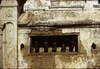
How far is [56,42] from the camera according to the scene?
7.39 m

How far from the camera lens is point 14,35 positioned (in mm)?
7234

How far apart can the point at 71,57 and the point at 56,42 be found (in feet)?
1.83

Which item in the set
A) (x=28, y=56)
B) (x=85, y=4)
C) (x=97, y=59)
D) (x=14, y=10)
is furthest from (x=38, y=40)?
(x=85, y=4)

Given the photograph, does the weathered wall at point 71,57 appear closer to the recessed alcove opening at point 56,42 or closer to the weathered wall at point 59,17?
the recessed alcove opening at point 56,42

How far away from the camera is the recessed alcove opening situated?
731cm

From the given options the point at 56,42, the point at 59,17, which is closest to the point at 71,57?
the point at 56,42

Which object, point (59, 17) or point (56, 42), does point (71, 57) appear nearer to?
point (56, 42)

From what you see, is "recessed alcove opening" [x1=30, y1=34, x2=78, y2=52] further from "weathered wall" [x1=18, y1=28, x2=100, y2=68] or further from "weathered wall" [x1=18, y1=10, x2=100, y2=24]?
"weathered wall" [x1=18, y1=10, x2=100, y2=24]

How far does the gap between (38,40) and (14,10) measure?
0.98 m

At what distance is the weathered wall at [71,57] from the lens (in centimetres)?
715

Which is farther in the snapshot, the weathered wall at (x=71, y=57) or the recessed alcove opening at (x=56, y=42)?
the recessed alcove opening at (x=56, y=42)

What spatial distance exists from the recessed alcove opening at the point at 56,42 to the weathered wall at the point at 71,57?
16 centimetres

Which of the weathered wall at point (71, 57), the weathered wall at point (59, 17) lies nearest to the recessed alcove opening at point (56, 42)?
the weathered wall at point (71, 57)

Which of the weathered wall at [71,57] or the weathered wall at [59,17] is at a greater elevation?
the weathered wall at [59,17]
